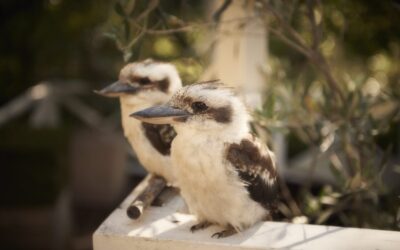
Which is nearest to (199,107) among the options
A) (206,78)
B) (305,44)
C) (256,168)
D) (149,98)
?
(256,168)

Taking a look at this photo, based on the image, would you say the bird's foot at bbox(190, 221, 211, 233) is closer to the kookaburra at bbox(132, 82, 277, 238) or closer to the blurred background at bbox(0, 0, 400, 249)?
the kookaburra at bbox(132, 82, 277, 238)

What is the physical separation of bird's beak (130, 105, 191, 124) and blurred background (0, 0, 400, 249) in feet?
1.24

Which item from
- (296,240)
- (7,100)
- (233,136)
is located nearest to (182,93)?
(233,136)

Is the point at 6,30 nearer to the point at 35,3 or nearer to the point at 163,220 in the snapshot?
the point at 35,3

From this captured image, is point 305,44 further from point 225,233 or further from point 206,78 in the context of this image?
point 206,78

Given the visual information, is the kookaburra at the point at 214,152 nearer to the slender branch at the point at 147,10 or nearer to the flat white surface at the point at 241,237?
the flat white surface at the point at 241,237

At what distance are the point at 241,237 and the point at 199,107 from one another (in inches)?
17.8

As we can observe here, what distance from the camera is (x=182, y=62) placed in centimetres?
304

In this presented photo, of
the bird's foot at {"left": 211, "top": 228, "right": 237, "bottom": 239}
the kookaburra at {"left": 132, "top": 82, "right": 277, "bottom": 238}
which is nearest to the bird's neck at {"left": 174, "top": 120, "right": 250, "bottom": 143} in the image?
the kookaburra at {"left": 132, "top": 82, "right": 277, "bottom": 238}

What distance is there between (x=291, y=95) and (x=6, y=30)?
311 centimetres

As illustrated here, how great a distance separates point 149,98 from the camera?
2.44 metres

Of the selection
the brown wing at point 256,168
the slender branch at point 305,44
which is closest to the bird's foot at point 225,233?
the brown wing at point 256,168

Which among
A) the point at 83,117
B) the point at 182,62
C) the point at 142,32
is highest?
the point at 142,32

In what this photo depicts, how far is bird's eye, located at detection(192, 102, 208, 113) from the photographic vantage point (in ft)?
6.36
